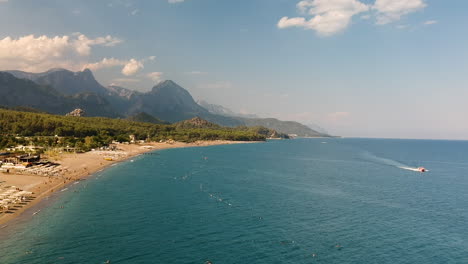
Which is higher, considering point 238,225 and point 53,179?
point 53,179

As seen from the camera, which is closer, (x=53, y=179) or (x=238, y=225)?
(x=238, y=225)

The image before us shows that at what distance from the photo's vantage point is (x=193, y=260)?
108ft

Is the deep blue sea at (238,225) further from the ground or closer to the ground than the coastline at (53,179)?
closer to the ground

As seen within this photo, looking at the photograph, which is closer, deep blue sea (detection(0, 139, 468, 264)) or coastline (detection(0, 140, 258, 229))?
deep blue sea (detection(0, 139, 468, 264))

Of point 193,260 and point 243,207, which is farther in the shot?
point 243,207

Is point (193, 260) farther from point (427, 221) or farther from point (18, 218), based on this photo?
point (427, 221)

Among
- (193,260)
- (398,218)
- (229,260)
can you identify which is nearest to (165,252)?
(193,260)

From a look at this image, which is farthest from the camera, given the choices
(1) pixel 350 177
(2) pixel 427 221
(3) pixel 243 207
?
(1) pixel 350 177

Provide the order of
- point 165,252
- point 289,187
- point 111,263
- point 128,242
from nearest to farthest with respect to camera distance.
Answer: point 111,263 → point 165,252 → point 128,242 → point 289,187

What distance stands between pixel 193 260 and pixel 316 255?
53.4 feet

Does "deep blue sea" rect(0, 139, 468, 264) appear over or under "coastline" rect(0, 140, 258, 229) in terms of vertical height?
under

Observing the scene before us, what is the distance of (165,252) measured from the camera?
34969 mm

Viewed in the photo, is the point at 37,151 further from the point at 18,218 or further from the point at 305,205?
the point at 305,205

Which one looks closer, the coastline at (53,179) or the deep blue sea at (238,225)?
the deep blue sea at (238,225)
